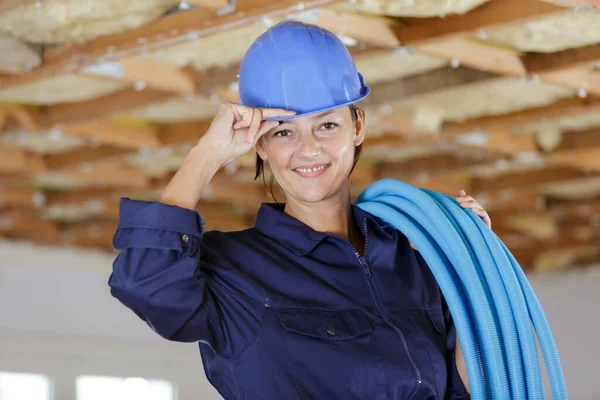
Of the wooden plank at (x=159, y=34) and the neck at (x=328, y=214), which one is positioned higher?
the wooden plank at (x=159, y=34)

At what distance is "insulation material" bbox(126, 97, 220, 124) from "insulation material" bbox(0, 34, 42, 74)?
0.78 metres

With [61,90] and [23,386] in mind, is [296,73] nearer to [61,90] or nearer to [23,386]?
[61,90]

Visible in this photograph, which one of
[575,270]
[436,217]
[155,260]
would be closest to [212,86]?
[436,217]

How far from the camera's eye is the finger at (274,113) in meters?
1.69

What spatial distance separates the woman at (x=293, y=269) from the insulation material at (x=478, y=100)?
2.44 m

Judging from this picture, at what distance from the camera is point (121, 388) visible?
794cm

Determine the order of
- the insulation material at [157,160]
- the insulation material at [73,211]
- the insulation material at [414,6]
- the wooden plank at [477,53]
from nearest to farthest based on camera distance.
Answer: the insulation material at [414,6] → the wooden plank at [477,53] → the insulation material at [157,160] → the insulation material at [73,211]

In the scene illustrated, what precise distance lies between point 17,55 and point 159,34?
721 mm

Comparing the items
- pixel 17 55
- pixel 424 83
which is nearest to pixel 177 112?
pixel 17 55

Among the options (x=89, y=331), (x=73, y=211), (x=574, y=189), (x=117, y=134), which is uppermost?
(x=117, y=134)

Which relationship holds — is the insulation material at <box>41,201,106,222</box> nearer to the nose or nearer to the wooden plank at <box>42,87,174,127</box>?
the wooden plank at <box>42,87,174,127</box>

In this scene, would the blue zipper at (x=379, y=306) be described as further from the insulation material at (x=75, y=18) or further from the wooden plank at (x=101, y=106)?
the wooden plank at (x=101, y=106)

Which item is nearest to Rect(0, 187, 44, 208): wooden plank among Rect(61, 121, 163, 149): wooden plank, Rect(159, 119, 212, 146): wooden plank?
Rect(61, 121, 163, 149): wooden plank

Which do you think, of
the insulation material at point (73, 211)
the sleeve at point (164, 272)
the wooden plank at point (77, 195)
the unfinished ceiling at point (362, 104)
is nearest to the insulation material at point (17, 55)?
the unfinished ceiling at point (362, 104)
